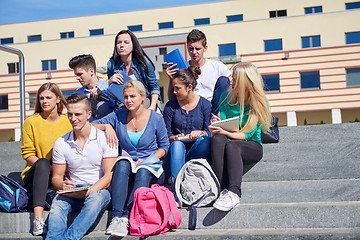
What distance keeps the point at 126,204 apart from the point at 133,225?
40 centimetres

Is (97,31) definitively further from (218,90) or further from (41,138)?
(41,138)

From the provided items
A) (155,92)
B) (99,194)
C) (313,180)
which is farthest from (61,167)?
(313,180)

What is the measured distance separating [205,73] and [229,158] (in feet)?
5.04

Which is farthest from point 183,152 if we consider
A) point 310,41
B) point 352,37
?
point 352,37

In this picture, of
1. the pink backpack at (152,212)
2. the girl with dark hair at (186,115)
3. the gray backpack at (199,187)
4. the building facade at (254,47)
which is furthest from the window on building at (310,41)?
the pink backpack at (152,212)

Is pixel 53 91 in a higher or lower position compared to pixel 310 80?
lower

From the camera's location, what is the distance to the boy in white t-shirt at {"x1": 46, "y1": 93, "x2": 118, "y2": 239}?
3169 mm

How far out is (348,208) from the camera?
288 centimetres

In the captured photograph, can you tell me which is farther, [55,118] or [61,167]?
[55,118]

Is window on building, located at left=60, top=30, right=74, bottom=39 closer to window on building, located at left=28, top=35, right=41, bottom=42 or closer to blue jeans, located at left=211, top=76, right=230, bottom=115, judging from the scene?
window on building, located at left=28, top=35, right=41, bottom=42

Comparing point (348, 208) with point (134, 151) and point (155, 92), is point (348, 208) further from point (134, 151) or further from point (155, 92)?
point (155, 92)

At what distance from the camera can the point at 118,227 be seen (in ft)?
9.53

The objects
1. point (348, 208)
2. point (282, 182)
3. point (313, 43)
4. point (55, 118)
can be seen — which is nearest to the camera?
point (348, 208)

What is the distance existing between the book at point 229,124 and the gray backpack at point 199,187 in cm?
42
